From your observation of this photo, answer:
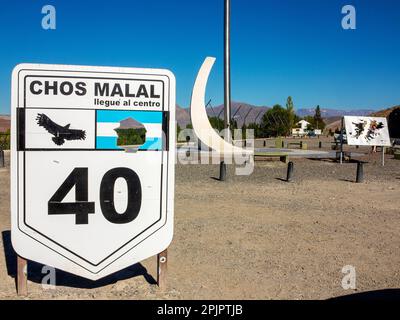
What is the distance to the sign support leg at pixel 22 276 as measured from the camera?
339cm

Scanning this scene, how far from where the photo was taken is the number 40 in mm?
3156

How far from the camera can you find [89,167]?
3209mm

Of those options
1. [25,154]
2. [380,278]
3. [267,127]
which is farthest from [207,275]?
[267,127]

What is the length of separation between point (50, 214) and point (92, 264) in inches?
19.8

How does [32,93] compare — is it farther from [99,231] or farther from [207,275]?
[207,275]

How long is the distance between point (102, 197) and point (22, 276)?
3.39 ft

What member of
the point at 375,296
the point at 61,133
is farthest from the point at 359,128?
the point at 61,133

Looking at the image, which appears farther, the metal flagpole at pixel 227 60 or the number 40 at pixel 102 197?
the metal flagpole at pixel 227 60

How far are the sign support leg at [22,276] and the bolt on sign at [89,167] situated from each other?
282 millimetres

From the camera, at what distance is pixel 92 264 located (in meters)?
3.22

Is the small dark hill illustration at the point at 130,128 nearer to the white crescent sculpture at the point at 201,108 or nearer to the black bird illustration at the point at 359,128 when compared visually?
the black bird illustration at the point at 359,128

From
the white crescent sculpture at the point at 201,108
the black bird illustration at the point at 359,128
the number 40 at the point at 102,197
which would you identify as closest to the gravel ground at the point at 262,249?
the number 40 at the point at 102,197

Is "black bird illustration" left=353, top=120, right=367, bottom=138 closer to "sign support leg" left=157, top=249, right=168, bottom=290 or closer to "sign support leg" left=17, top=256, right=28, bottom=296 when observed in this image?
"sign support leg" left=157, top=249, right=168, bottom=290

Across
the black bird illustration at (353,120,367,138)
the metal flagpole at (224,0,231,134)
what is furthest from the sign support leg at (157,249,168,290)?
the metal flagpole at (224,0,231,134)
